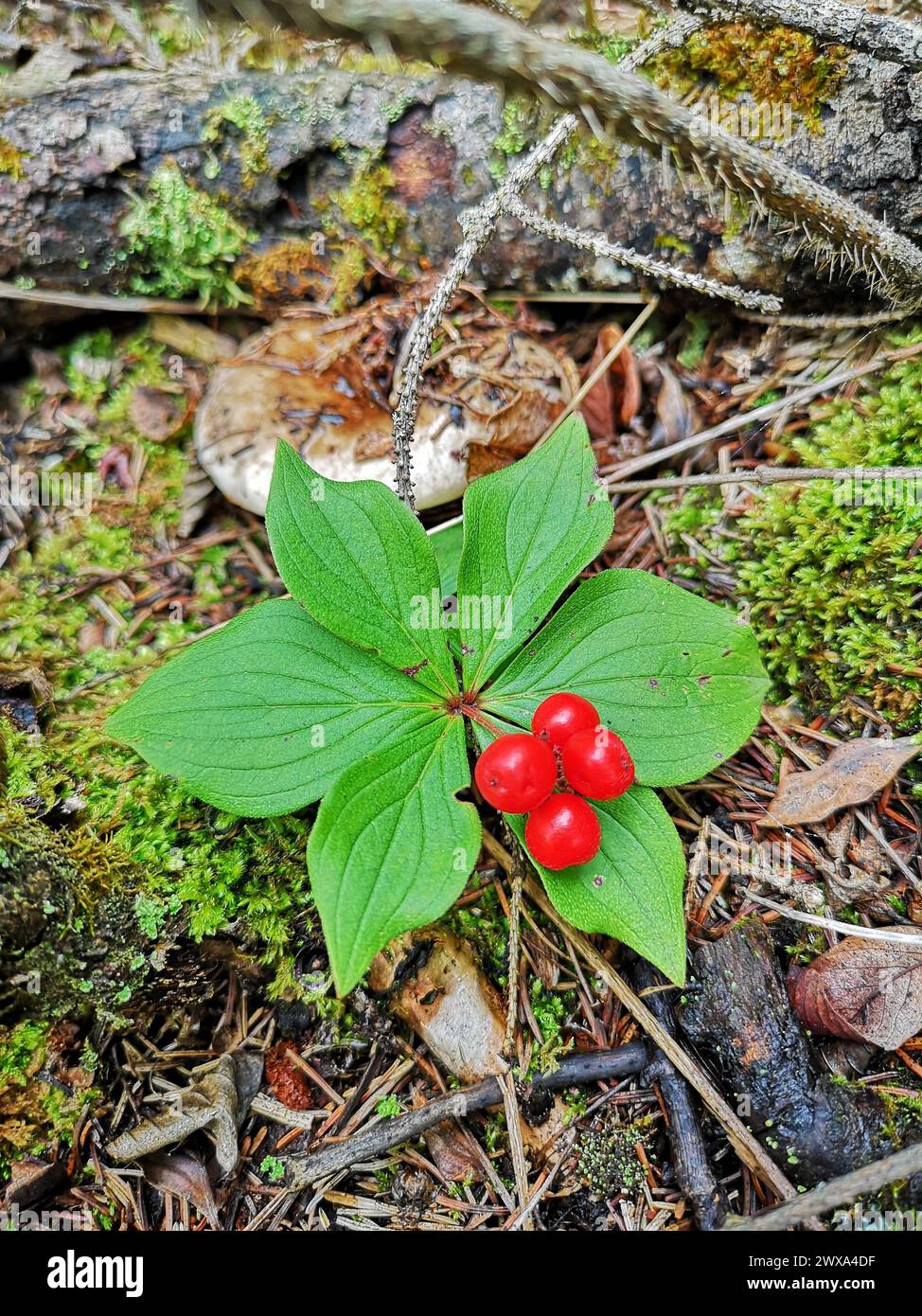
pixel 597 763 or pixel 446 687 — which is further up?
pixel 597 763

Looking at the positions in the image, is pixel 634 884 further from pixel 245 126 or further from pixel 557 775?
pixel 245 126

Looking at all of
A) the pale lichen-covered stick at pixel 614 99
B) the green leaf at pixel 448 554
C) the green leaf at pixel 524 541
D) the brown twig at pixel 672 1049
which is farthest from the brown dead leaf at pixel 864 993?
the pale lichen-covered stick at pixel 614 99

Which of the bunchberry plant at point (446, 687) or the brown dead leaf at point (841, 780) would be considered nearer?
the bunchberry plant at point (446, 687)

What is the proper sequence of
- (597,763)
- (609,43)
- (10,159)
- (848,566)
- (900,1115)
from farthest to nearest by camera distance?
(10,159) < (609,43) < (848,566) < (900,1115) < (597,763)

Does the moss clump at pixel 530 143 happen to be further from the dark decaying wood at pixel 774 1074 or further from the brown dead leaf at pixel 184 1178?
the brown dead leaf at pixel 184 1178

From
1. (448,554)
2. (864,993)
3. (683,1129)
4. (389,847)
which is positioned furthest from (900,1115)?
(448,554)
